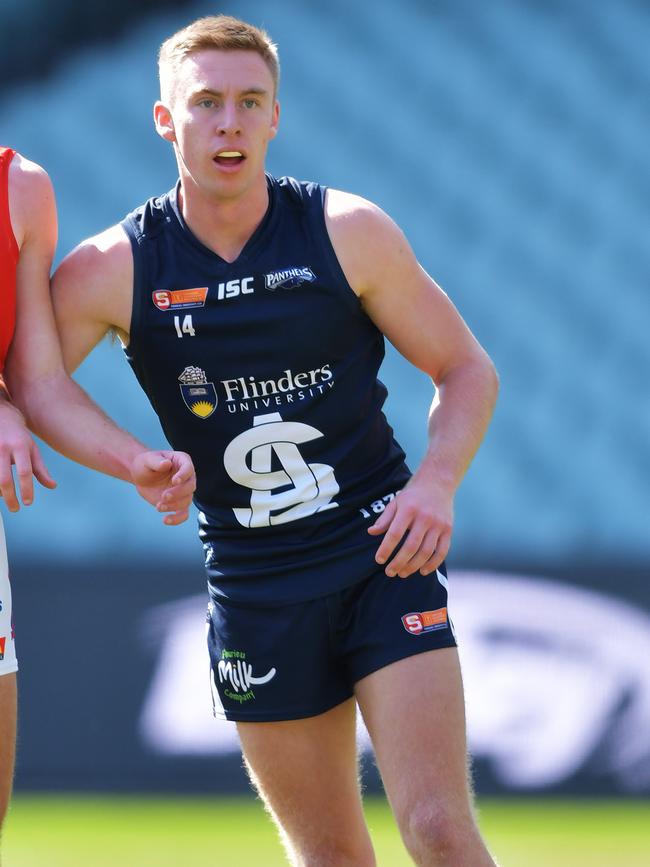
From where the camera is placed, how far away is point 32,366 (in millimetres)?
3311

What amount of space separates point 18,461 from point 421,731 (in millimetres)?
955

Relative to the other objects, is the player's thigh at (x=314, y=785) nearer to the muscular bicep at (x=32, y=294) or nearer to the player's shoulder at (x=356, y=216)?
the muscular bicep at (x=32, y=294)

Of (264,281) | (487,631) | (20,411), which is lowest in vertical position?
(487,631)

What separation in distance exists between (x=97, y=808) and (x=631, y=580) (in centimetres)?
210

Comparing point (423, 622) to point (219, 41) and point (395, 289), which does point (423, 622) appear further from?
point (219, 41)

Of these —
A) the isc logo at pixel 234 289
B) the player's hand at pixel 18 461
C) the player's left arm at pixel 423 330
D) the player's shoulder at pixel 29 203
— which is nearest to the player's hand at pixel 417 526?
the player's left arm at pixel 423 330

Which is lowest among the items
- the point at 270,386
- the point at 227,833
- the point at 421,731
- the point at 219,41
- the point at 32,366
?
the point at 227,833

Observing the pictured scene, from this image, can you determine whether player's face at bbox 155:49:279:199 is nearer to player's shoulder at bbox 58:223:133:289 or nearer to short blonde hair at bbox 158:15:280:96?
short blonde hair at bbox 158:15:280:96

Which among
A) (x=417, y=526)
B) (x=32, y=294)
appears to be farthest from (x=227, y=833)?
(x=32, y=294)

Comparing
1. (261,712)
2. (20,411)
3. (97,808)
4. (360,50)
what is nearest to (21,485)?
(20,411)

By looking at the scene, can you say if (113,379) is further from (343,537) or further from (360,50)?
(343,537)

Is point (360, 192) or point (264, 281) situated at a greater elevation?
point (360, 192)

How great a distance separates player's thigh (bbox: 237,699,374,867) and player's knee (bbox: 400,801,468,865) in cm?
39

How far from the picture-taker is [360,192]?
8.28 metres
